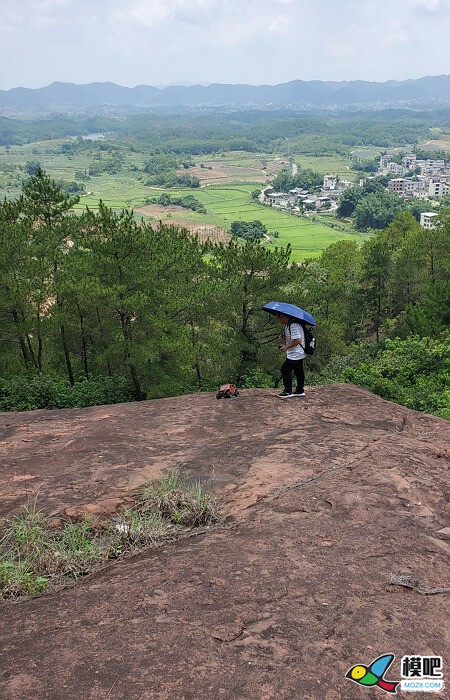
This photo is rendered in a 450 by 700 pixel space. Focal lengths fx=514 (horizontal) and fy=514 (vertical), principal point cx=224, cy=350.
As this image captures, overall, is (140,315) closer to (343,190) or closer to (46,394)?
(46,394)

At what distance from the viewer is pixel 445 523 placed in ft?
16.0

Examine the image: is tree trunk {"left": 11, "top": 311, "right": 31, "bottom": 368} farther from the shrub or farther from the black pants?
the black pants

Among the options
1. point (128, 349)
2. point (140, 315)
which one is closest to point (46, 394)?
point (128, 349)

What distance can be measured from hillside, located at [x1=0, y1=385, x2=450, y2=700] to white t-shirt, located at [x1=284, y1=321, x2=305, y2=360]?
1.36 meters

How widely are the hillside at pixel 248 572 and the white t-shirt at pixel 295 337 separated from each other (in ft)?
4.45

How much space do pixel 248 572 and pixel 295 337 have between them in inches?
190

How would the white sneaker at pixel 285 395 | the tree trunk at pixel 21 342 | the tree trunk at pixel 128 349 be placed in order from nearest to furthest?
the white sneaker at pixel 285 395 → the tree trunk at pixel 128 349 → the tree trunk at pixel 21 342

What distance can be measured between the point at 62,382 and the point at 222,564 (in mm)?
12832

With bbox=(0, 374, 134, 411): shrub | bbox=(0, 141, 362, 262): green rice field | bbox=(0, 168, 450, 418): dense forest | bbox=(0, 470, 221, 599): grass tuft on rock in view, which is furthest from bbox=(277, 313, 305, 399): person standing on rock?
bbox=(0, 141, 362, 262): green rice field

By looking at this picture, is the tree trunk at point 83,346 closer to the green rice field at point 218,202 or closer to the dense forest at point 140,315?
the dense forest at point 140,315

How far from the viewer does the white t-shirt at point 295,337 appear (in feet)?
27.0

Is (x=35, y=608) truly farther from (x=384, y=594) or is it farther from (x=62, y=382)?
(x=62, y=382)

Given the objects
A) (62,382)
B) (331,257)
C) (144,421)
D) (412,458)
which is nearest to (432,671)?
(412,458)

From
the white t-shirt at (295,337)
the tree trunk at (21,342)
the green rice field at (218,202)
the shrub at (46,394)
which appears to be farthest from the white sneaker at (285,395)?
the green rice field at (218,202)
